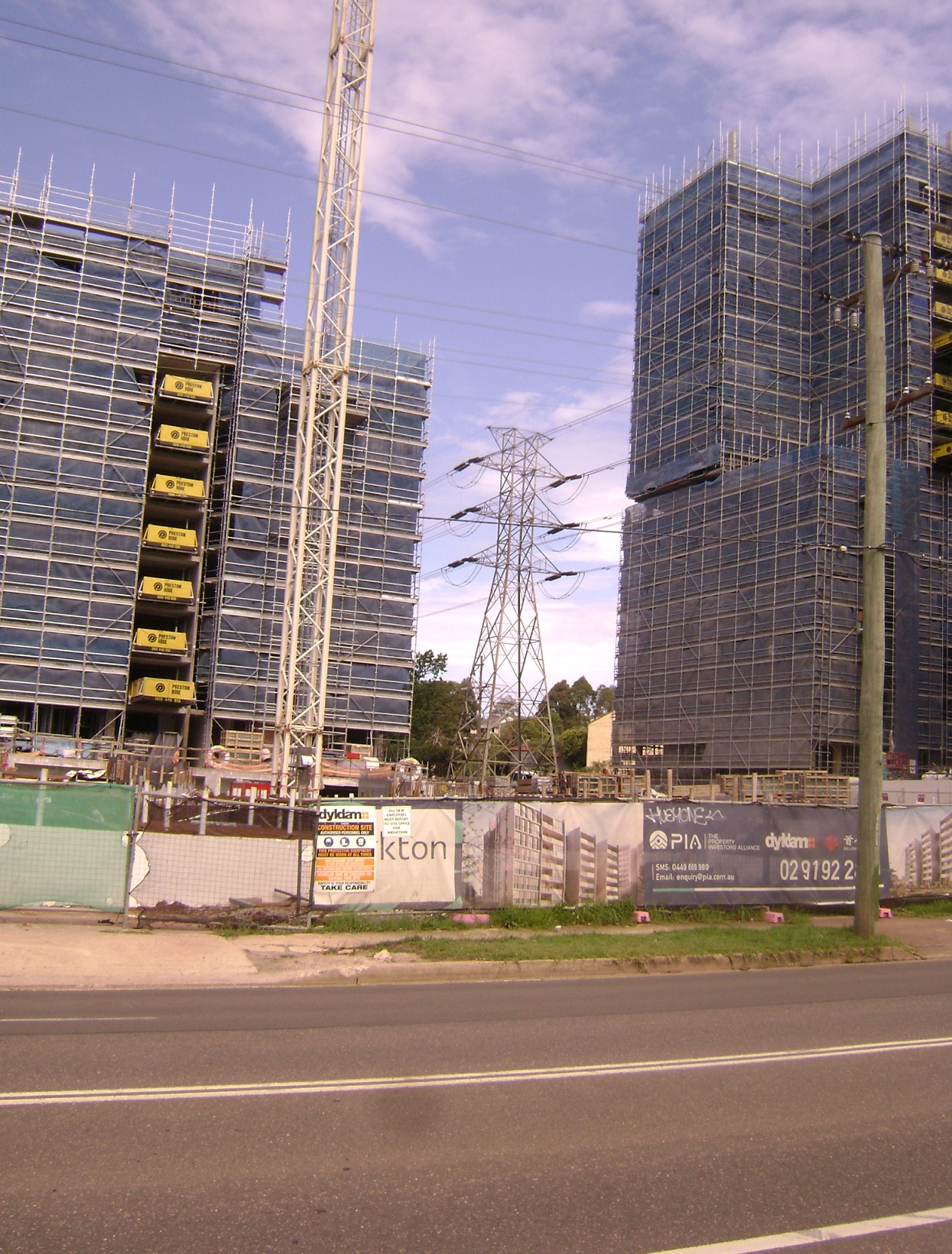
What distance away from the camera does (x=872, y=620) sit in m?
15.8

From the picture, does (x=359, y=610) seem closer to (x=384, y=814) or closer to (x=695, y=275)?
(x=695, y=275)

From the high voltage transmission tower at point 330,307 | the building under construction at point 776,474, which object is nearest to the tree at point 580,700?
the building under construction at point 776,474

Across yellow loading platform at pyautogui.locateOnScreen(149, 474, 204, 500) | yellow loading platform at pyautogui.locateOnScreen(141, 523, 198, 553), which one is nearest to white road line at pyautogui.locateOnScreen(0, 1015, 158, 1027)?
yellow loading platform at pyautogui.locateOnScreen(141, 523, 198, 553)

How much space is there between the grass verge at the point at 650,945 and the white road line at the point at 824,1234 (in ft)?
25.8

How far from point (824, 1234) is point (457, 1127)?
212 centimetres

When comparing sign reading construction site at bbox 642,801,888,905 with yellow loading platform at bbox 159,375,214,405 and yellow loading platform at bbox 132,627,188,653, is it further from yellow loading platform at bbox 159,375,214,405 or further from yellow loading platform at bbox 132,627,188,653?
yellow loading platform at bbox 159,375,214,405

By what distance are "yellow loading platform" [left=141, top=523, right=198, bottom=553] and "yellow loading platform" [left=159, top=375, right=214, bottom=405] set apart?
688 cm

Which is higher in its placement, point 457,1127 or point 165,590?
point 165,590

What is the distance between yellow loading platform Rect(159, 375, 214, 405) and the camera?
5522 cm

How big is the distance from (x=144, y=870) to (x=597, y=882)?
666 cm

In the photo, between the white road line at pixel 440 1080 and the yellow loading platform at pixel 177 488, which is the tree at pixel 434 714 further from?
the white road line at pixel 440 1080

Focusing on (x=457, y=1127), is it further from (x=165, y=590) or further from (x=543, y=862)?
(x=165, y=590)

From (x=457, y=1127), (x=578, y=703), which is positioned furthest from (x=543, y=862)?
(x=578, y=703)

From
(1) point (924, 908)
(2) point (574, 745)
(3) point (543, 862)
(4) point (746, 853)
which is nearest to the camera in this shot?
(3) point (543, 862)
